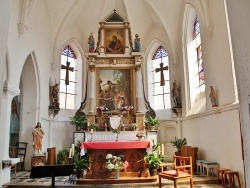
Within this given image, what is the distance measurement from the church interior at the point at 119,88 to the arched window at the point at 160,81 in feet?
0.17

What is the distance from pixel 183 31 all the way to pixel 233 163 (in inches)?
259

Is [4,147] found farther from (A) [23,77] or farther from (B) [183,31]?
(B) [183,31]

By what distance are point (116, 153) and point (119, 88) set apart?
4.87 m

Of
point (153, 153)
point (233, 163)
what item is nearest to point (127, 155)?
point (153, 153)

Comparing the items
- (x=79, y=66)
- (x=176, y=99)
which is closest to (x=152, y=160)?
(x=176, y=99)

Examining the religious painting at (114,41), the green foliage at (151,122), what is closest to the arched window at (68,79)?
the religious painting at (114,41)

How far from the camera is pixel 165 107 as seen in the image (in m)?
13.0

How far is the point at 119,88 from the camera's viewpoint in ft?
40.0

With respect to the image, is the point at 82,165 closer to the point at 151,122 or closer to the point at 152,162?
the point at 152,162

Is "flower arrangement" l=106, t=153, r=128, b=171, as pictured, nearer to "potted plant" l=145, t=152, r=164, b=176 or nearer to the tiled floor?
the tiled floor

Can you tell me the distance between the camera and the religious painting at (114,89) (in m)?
11.9

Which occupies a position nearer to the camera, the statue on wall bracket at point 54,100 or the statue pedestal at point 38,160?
the statue pedestal at point 38,160

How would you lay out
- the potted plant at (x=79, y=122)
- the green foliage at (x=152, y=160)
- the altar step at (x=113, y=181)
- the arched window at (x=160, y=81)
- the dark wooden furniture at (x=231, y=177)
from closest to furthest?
the dark wooden furniture at (x=231, y=177) < the altar step at (x=113, y=181) < the green foliage at (x=152, y=160) < the potted plant at (x=79, y=122) < the arched window at (x=160, y=81)

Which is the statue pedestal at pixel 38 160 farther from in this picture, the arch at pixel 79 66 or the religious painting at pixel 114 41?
the religious painting at pixel 114 41
